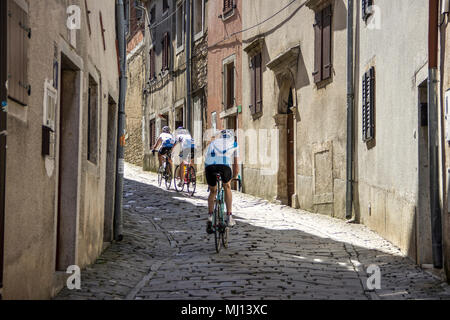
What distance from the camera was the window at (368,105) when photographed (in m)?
12.1

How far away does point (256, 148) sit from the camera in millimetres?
19125

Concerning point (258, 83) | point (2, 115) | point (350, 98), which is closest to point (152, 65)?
point (258, 83)

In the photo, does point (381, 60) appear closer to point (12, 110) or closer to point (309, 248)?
point (309, 248)

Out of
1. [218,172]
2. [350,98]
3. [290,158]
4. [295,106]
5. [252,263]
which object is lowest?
[252,263]

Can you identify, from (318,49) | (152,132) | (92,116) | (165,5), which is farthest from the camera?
(152,132)

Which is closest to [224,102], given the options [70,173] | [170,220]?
[170,220]

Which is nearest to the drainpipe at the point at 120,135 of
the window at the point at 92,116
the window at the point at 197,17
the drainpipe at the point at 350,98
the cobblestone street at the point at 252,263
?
the cobblestone street at the point at 252,263

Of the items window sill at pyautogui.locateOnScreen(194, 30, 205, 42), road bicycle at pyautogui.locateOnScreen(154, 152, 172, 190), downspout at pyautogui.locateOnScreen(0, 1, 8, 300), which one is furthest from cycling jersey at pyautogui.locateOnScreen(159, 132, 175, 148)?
downspout at pyautogui.locateOnScreen(0, 1, 8, 300)

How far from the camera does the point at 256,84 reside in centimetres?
1895

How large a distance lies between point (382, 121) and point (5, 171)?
7618 mm

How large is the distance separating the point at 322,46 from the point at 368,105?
278cm

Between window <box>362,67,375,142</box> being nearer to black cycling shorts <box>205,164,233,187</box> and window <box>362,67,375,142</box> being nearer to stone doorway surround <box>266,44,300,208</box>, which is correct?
black cycling shorts <box>205,164,233,187</box>

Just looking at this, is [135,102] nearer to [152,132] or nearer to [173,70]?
[152,132]

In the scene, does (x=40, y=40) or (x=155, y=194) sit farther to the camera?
(x=155, y=194)
